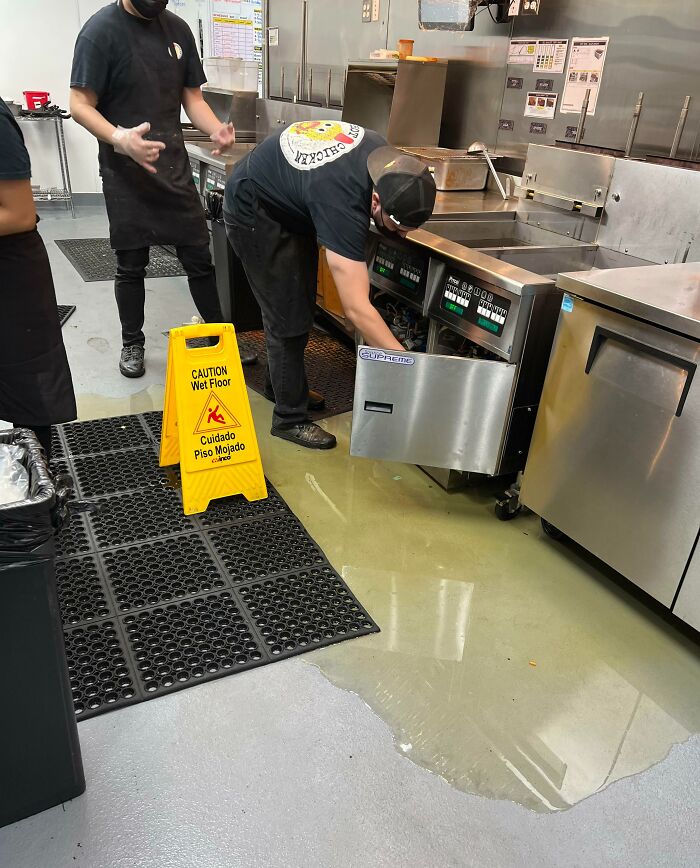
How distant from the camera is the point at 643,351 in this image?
1.56m

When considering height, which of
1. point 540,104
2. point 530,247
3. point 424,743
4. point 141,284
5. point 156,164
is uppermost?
point 540,104

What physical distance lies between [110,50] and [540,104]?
1.64 m

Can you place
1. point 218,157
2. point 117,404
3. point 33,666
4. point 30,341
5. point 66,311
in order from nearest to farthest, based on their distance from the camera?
1. point 33,666
2. point 30,341
3. point 117,404
4. point 218,157
5. point 66,311

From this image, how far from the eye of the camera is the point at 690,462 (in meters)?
1.51

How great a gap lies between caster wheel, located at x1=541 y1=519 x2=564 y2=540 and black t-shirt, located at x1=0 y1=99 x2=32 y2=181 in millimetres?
1702

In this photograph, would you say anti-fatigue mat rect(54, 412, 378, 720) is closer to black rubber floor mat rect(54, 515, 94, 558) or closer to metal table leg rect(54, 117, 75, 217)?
black rubber floor mat rect(54, 515, 94, 558)

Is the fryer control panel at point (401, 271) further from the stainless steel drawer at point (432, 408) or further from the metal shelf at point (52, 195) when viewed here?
the metal shelf at point (52, 195)

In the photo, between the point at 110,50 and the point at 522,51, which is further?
the point at 522,51

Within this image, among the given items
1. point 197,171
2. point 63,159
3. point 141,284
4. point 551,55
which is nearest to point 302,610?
point 141,284

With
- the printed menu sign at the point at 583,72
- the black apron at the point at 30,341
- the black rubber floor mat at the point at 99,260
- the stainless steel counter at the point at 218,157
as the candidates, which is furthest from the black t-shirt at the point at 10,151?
the black rubber floor mat at the point at 99,260

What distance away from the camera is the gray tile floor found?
122cm

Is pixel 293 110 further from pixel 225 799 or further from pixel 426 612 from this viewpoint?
pixel 225 799

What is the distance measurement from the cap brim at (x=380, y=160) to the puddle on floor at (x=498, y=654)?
104 cm

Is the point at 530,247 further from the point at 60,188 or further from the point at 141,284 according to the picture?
the point at 60,188
